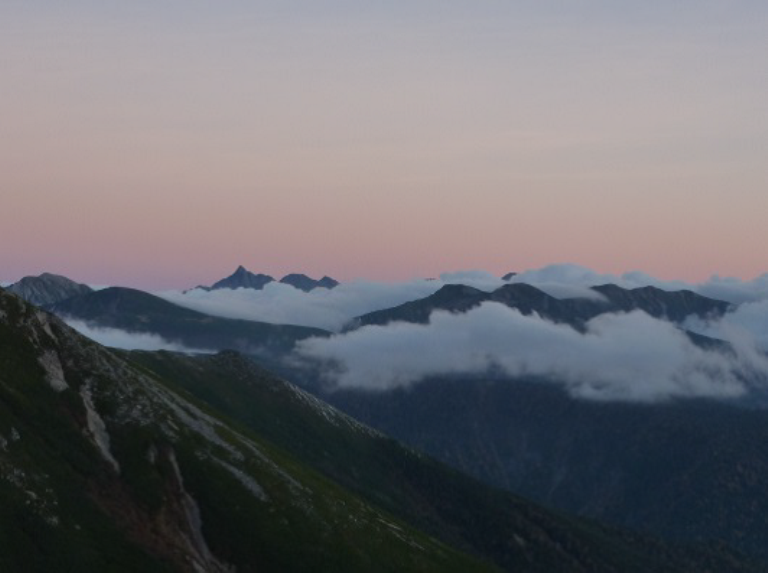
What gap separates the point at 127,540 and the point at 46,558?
2390cm

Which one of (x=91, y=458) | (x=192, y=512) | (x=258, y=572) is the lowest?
(x=258, y=572)

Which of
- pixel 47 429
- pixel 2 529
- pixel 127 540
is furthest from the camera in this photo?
pixel 47 429

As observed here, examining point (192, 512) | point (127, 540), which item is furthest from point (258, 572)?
point (127, 540)

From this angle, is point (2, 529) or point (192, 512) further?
point (192, 512)

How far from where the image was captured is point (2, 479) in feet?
509

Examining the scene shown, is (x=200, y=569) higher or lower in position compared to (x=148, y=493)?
lower

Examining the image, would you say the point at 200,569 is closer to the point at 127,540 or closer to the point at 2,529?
the point at 127,540

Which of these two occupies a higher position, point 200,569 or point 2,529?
point 2,529

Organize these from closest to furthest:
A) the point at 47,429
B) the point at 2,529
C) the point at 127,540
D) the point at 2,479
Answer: the point at 2,529 < the point at 2,479 < the point at 127,540 < the point at 47,429

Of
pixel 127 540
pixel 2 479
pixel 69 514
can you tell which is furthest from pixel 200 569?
pixel 2 479

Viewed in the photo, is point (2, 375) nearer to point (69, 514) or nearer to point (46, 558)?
point (69, 514)

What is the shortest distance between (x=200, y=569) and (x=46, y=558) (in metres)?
38.3

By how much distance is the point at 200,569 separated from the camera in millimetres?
177875

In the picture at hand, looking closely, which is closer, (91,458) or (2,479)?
(2,479)
